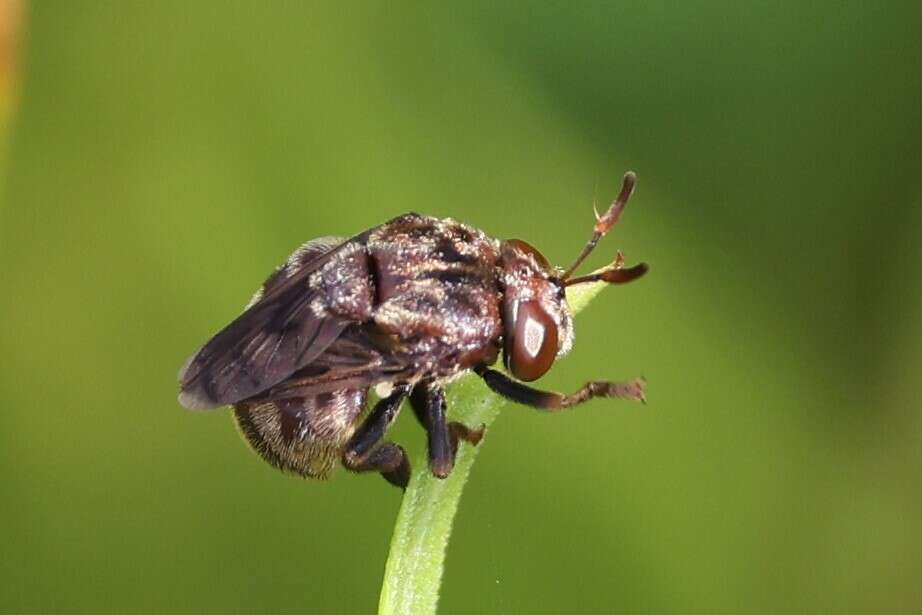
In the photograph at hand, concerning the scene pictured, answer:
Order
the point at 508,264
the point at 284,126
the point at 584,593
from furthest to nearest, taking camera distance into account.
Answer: the point at 284,126, the point at 584,593, the point at 508,264

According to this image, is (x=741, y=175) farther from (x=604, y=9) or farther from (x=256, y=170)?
(x=256, y=170)

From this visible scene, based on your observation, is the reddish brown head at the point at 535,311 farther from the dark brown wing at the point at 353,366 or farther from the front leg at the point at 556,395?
the dark brown wing at the point at 353,366

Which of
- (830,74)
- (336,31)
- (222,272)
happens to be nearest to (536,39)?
(336,31)

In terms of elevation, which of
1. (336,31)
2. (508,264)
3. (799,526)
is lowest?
(799,526)

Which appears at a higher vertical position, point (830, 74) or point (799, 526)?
point (830, 74)

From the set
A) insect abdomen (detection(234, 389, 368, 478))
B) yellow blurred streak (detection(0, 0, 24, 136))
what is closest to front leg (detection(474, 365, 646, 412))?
insect abdomen (detection(234, 389, 368, 478))

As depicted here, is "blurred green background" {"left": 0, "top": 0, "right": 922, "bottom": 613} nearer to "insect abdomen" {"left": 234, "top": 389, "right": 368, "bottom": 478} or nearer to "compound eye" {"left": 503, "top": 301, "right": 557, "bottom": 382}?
"insect abdomen" {"left": 234, "top": 389, "right": 368, "bottom": 478}

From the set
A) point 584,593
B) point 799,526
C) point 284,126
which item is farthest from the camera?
point 284,126
